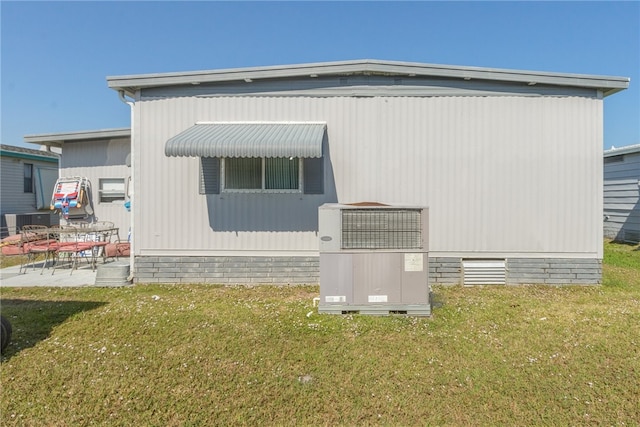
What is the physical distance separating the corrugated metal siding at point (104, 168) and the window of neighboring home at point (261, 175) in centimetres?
487

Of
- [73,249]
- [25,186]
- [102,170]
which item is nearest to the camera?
[73,249]

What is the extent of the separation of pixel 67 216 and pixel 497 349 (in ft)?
37.1

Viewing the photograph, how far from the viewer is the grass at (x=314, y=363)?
264 cm

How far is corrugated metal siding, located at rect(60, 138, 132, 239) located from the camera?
9711mm

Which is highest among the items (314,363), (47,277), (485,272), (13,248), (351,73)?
(351,73)

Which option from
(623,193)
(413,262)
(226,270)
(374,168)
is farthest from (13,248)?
(623,193)

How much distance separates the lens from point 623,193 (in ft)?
39.7

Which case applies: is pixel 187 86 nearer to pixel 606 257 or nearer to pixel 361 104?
pixel 361 104

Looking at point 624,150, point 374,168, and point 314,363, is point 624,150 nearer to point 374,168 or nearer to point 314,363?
point 374,168

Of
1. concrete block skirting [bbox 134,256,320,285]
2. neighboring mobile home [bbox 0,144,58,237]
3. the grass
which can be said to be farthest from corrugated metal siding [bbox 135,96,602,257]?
neighboring mobile home [bbox 0,144,58,237]

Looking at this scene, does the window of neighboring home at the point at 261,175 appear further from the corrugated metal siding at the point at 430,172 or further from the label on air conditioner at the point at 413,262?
the label on air conditioner at the point at 413,262

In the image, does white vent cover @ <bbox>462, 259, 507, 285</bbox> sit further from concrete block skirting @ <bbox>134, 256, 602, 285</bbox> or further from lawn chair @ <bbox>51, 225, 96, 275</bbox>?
lawn chair @ <bbox>51, 225, 96, 275</bbox>

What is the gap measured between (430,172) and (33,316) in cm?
691

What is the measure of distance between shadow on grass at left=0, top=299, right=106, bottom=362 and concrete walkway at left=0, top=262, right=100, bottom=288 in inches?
44.0
